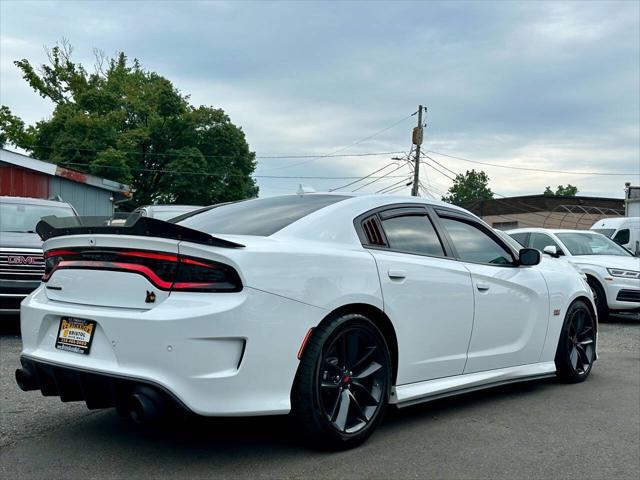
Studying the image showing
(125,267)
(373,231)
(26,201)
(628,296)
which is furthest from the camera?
(628,296)

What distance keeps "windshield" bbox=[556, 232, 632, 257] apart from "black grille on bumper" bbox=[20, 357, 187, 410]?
33.2 ft

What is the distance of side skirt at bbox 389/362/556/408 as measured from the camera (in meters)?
4.21

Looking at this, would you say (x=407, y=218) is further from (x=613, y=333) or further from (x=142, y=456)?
(x=613, y=333)

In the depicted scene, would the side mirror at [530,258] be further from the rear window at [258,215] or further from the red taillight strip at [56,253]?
the red taillight strip at [56,253]

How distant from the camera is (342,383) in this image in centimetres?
383

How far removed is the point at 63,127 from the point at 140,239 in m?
43.3

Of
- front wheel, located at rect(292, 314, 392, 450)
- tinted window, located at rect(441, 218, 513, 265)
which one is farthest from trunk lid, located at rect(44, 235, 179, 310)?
tinted window, located at rect(441, 218, 513, 265)

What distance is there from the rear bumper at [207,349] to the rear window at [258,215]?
64cm

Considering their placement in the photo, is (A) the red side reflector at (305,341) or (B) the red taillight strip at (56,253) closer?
(A) the red side reflector at (305,341)

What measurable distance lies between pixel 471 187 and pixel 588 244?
91946 millimetres

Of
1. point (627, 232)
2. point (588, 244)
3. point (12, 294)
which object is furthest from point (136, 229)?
point (627, 232)

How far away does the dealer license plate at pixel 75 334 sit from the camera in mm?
3496

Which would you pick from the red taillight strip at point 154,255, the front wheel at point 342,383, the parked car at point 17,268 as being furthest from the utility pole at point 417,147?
the red taillight strip at point 154,255

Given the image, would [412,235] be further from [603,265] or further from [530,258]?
[603,265]
